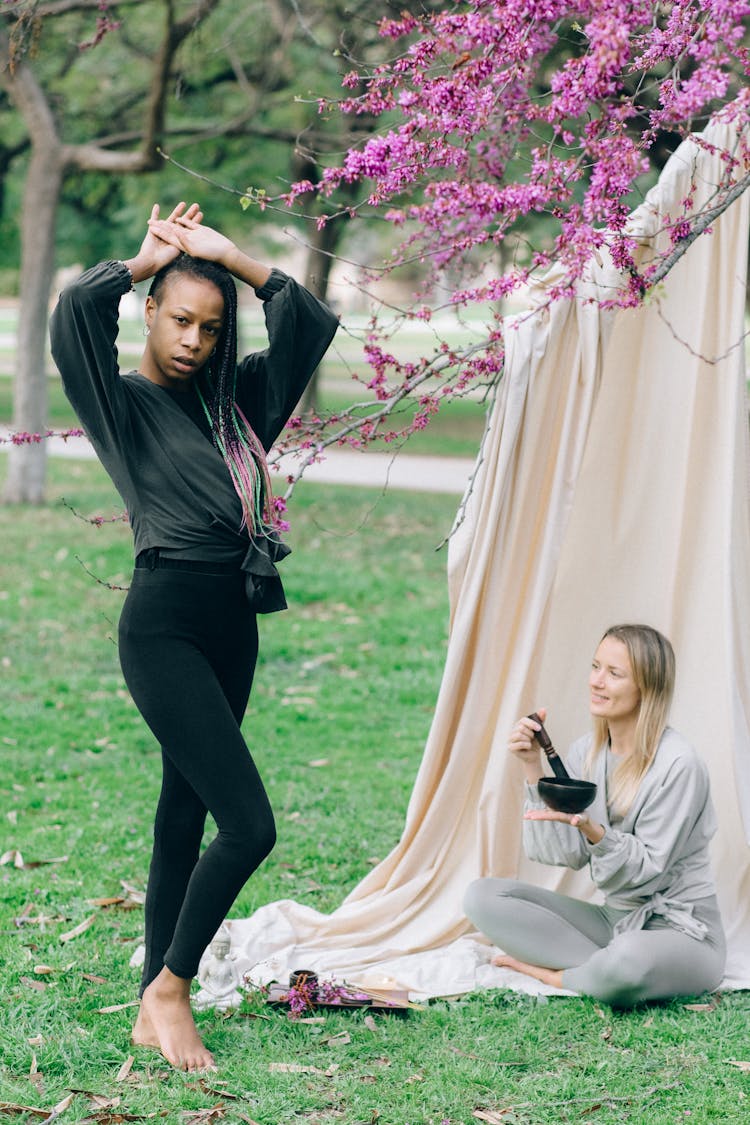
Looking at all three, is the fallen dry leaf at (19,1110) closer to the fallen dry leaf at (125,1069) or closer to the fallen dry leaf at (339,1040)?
the fallen dry leaf at (125,1069)

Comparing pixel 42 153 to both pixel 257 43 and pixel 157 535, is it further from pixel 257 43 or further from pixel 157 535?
pixel 157 535

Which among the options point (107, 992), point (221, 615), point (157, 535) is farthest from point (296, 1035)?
point (157, 535)

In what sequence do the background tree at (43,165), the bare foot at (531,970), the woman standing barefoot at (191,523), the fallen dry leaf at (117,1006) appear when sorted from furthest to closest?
the background tree at (43,165) → the bare foot at (531,970) → the fallen dry leaf at (117,1006) → the woman standing barefoot at (191,523)

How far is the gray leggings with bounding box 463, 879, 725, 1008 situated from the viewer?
393cm

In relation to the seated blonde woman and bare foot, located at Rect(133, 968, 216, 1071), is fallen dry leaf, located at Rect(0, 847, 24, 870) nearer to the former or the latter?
bare foot, located at Rect(133, 968, 216, 1071)

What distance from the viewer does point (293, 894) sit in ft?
16.3

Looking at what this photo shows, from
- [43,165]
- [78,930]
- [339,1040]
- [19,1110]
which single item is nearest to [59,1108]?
[19,1110]

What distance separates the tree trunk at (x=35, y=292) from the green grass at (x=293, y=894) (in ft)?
7.84

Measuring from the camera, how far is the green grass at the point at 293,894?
340cm

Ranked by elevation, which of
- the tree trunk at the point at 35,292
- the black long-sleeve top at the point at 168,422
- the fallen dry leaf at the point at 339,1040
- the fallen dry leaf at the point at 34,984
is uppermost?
the tree trunk at the point at 35,292

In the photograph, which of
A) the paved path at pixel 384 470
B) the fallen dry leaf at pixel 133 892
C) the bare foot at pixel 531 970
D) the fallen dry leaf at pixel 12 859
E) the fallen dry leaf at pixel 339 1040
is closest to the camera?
the fallen dry leaf at pixel 339 1040

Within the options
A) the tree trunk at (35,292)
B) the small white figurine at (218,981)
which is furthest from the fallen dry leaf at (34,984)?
the tree trunk at (35,292)

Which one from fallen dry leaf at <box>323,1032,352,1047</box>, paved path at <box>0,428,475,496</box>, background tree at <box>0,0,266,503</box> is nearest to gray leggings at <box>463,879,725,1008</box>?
fallen dry leaf at <box>323,1032,352,1047</box>

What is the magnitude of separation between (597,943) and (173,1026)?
1393 millimetres
